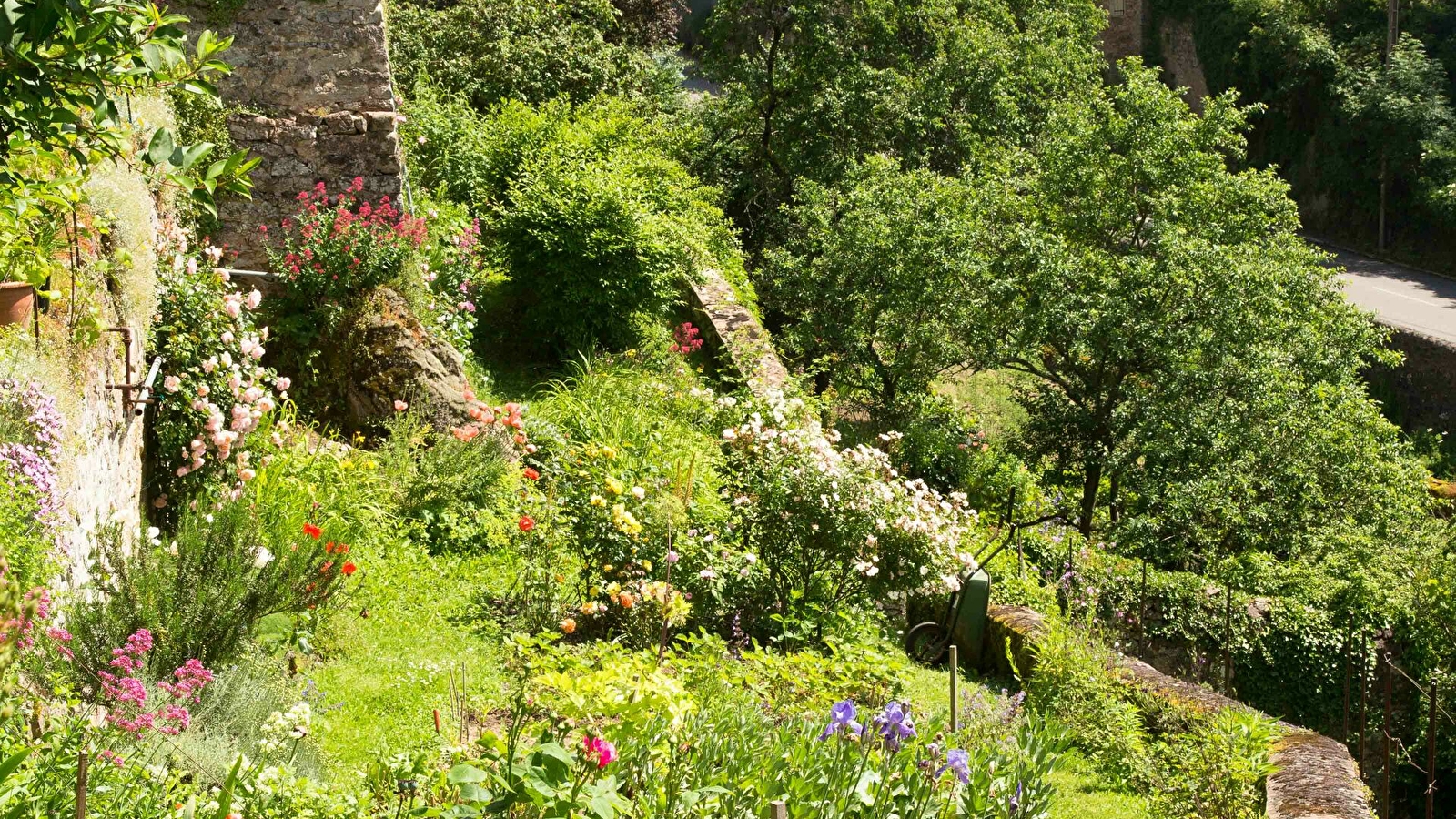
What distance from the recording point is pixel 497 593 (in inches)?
266

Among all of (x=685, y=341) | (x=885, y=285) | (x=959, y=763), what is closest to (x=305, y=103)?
(x=685, y=341)

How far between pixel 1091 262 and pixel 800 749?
9.57 metres

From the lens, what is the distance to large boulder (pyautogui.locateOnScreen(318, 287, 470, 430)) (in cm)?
844

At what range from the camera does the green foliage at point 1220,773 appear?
561 centimetres

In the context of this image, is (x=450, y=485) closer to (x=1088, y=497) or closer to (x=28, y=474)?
(x=28, y=474)

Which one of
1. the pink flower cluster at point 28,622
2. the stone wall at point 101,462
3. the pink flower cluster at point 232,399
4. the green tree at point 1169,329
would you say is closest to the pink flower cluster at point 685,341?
the green tree at point 1169,329

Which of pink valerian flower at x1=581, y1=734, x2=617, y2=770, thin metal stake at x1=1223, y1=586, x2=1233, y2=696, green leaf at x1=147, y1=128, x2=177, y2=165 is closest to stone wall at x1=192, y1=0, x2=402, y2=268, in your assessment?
green leaf at x1=147, y1=128, x2=177, y2=165

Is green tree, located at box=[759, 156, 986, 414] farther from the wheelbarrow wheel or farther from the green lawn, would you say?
the green lawn

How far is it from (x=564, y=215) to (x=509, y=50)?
4725 millimetres

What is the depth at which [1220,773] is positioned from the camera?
5.73 metres

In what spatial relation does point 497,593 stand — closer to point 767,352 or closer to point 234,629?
point 234,629

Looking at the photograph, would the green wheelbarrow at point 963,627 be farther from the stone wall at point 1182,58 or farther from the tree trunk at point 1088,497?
the stone wall at point 1182,58

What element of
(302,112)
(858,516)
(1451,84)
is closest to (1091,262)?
(858,516)

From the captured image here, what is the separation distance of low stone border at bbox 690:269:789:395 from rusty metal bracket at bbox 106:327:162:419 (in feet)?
17.2
